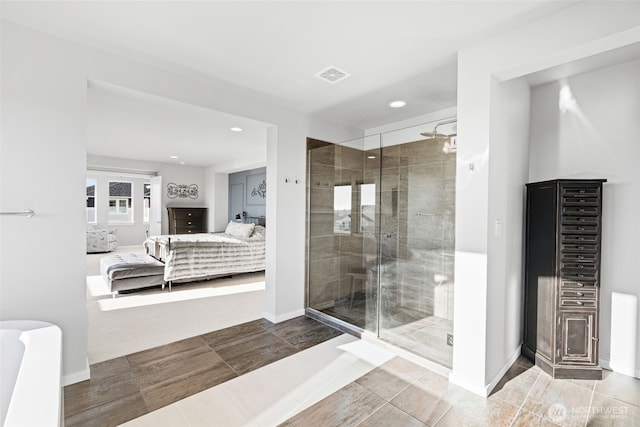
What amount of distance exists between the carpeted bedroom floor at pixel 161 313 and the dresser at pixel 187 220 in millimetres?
3002

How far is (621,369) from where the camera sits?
2414 mm

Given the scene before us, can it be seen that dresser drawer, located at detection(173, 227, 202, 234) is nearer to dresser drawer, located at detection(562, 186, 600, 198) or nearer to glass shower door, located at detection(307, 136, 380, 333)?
glass shower door, located at detection(307, 136, 380, 333)

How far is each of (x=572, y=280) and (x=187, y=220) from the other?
840 centimetres

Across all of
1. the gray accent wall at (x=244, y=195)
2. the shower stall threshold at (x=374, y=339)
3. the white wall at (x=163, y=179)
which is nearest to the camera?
the shower stall threshold at (x=374, y=339)

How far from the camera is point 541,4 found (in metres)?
1.78

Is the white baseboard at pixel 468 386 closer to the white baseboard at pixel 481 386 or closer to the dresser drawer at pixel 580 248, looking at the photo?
the white baseboard at pixel 481 386

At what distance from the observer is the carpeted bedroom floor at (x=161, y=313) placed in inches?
117

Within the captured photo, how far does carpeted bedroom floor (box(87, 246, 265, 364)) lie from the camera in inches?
117

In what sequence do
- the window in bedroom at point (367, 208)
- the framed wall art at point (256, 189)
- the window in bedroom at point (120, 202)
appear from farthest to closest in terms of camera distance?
the window in bedroom at point (120, 202) < the framed wall art at point (256, 189) < the window in bedroom at point (367, 208)

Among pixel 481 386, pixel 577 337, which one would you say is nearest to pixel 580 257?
pixel 577 337

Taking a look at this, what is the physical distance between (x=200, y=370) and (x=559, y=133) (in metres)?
3.66

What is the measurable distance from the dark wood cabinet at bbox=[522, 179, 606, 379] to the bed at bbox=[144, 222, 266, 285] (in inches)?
185

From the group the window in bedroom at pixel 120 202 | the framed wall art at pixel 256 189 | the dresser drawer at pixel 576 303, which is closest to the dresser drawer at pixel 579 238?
the dresser drawer at pixel 576 303

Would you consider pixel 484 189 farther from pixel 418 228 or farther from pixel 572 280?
pixel 418 228
